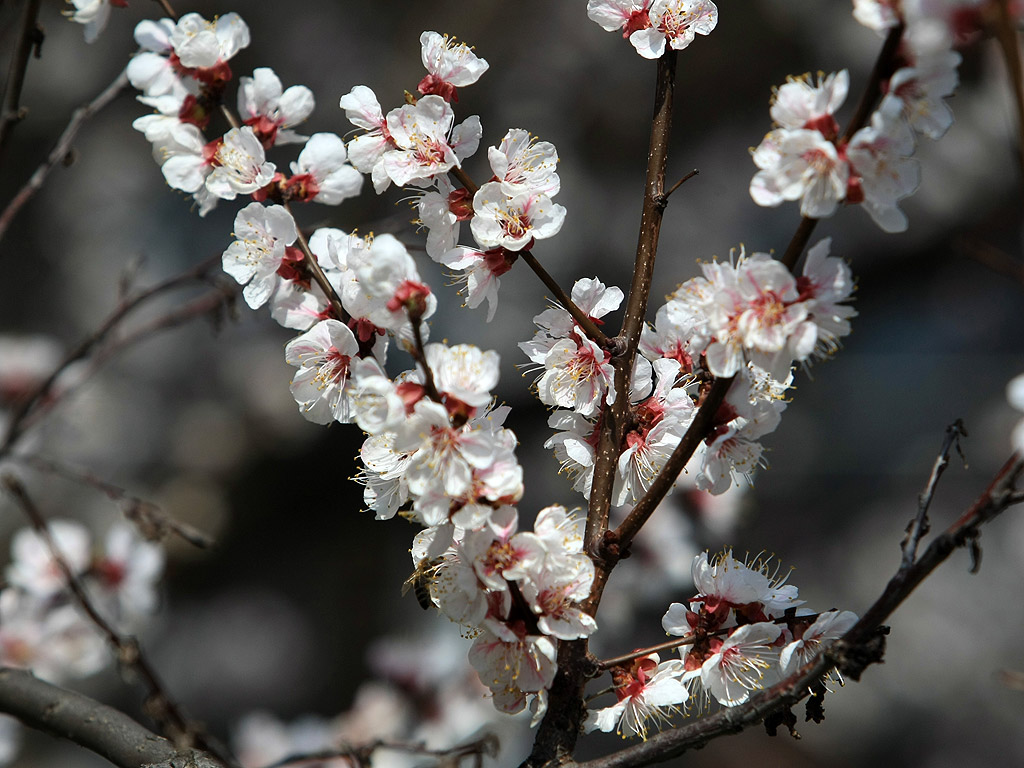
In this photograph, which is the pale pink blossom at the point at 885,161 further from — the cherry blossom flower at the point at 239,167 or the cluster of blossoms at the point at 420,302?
the cherry blossom flower at the point at 239,167

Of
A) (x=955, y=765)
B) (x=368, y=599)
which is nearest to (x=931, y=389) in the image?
(x=955, y=765)

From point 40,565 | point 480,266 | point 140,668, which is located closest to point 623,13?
point 480,266

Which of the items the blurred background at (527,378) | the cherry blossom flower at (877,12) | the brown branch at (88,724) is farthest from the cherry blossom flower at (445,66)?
the blurred background at (527,378)

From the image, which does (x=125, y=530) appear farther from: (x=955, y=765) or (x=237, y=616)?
(x=955, y=765)

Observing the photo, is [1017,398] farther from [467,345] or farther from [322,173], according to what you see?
[322,173]

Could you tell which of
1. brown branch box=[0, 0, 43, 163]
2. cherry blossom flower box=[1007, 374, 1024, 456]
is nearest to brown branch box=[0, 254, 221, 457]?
brown branch box=[0, 0, 43, 163]

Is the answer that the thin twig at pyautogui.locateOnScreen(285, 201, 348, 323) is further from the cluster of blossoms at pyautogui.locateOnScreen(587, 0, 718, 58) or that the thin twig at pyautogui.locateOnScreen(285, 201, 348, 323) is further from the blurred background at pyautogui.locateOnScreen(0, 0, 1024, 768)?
the blurred background at pyautogui.locateOnScreen(0, 0, 1024, 768)
